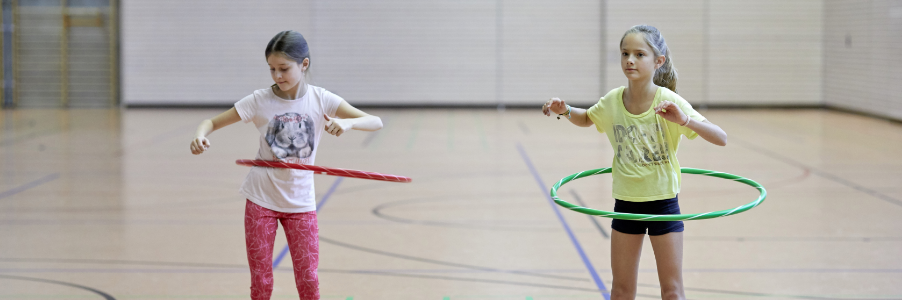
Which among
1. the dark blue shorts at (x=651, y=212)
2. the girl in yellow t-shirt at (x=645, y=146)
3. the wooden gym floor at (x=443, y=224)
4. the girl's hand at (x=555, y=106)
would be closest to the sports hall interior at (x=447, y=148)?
the wooden gym floor at (x=443, y=224)

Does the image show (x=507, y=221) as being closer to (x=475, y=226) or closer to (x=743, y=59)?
(x=475, y=226)

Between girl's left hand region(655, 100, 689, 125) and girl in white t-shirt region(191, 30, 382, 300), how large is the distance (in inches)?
42.5

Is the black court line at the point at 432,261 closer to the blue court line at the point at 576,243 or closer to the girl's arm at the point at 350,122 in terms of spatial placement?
the blue court line at the point at 576,243

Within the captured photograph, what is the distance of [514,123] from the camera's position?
1730 cm

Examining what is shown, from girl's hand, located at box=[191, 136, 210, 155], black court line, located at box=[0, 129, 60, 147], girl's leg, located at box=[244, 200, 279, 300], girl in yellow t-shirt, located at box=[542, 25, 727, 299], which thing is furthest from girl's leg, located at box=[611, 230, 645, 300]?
black court line, located at box=[0, 129, 60, 147]

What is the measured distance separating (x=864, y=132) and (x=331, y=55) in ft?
39.2

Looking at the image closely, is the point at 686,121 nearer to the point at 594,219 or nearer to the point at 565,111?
the point at 565,111

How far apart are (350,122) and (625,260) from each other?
1168 millimetres

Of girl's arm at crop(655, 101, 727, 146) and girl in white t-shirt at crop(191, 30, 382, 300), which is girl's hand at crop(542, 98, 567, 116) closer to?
girl's arm at crop(655, 101, 727, 146)

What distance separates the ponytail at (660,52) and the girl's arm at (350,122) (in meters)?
0.99

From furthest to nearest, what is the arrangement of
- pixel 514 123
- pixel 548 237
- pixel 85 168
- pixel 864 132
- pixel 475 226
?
pixel 514 123 → pixel 864 132 → pixel 85 168 → pixel 475 226 → pixel 548 237

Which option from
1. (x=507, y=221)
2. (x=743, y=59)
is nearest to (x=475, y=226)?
(x=507, y=221)

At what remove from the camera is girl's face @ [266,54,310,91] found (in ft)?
10.6

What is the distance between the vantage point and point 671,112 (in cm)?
283
